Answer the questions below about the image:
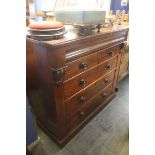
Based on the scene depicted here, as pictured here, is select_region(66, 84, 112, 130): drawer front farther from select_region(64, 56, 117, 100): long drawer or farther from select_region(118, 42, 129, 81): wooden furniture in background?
select_region(118, 42, 129, 81): wooden furniture in background

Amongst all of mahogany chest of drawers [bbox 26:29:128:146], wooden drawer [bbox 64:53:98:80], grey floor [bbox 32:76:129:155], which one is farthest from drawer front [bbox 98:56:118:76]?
grey floor [bbox 32:76:129:155]

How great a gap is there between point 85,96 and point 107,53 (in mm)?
Result: 503

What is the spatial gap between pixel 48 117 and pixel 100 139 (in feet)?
1.91

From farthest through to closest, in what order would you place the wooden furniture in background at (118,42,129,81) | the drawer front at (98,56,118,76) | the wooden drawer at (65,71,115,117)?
the wooden furniture in background at (118,42,129,81) → the drawer front at (98,56,118,76) → the wooden drawer at (65,71,115,117)

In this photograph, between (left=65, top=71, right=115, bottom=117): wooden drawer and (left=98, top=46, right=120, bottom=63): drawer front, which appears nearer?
(left=65, top=71, right=115, bottom=117): wooden drawer

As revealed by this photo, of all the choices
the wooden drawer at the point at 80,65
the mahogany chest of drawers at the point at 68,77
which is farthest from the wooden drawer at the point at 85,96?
the wooden drawer at the point at 80,65

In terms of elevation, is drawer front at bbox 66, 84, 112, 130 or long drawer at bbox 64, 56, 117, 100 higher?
long drawer at bbox 64, 56, 117, 100

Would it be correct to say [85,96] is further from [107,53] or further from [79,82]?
[107,53]

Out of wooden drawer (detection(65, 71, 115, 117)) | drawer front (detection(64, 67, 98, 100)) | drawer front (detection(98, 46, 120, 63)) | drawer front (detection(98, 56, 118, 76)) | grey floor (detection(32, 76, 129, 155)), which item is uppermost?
drawer front (detection(98, 46, 120, 63))

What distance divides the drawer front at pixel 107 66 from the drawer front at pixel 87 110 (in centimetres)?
28

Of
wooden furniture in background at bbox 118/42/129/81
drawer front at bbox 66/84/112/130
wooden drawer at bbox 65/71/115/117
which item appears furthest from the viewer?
wooden furniture in background at bbox 118/42/129/81

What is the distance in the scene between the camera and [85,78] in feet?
4.13

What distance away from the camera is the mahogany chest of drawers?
0.96 meters
